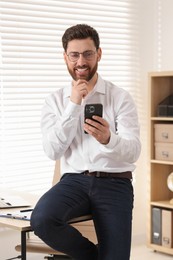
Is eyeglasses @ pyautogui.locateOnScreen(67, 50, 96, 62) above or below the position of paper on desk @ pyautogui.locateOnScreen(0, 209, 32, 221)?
above

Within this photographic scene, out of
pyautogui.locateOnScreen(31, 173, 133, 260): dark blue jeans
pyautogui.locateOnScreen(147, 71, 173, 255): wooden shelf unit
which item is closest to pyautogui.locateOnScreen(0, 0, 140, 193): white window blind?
pyautogui.locateOnScreen(147, 71, 173, 255): wooden shelf unit

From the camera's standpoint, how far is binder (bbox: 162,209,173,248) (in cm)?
429

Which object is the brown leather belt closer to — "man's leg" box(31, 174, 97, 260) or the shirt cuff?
"man's leg" box(31, 174, 97, 260)

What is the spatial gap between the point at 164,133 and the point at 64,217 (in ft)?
6.11

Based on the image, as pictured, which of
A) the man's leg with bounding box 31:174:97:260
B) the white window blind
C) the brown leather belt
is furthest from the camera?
the white window blind

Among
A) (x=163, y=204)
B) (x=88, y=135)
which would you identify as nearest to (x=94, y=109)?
(x=88, y=135)

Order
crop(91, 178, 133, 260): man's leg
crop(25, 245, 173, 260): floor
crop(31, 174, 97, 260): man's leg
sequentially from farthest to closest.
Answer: crop(25, 245, 173, 260): floor < crop(91, 178, 133, 260): man's leg < crop(31, 174, 97, 260): man's leg

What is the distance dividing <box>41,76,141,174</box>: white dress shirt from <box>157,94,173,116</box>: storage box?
140 cm

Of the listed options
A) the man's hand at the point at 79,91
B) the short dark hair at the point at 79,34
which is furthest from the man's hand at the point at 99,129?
the short dark hair at the point at 79,34

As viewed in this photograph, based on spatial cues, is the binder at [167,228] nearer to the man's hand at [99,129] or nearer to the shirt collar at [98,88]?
the shirt collar at [98,88]

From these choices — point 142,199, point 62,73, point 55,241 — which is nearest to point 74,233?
point 55,241

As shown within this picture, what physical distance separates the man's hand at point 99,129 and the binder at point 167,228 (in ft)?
5.93

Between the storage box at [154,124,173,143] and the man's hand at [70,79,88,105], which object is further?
the storage box at [154,124,173,143]

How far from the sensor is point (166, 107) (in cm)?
436
